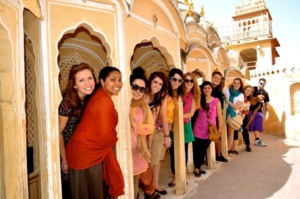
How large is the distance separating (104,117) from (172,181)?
322 cm

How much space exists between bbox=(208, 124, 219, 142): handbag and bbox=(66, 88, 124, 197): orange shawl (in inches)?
138

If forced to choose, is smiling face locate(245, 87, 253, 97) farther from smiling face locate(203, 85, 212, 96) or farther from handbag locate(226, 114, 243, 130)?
smiling face locate(203, 85, 212, 96)

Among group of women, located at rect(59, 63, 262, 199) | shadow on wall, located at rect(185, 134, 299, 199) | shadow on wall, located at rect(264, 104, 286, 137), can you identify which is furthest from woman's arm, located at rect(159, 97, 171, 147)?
shadow on wall, located at rect(264, 104, 286, 137)

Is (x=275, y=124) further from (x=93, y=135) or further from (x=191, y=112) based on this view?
(x=93, y=135)

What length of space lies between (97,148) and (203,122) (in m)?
3.65

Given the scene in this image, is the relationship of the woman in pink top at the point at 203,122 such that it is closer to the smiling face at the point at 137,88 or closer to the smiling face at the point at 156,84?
the smiling face at the point at 156,84

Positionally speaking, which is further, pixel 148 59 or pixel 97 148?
pixel 148 59

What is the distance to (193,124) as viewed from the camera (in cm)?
625

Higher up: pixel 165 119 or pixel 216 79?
pixel 216 79

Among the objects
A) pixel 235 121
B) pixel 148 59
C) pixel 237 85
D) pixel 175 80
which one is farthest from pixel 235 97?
pixel 175 80

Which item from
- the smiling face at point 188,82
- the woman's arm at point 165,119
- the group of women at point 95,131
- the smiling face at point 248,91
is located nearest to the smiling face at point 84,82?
the group of women at point 95,131

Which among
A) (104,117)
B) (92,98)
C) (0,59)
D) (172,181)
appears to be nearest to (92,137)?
(104,117)

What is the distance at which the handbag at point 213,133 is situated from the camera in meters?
5.99

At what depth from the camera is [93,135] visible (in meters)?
2.90
